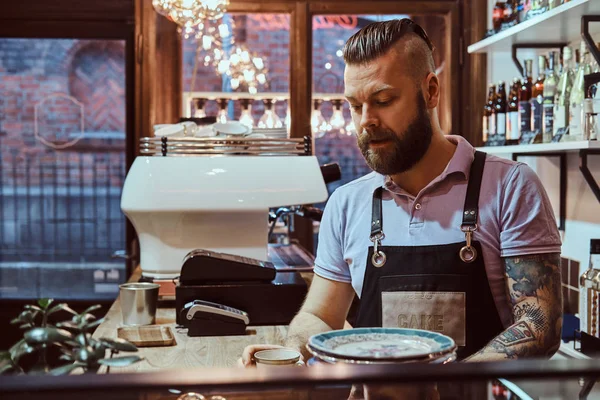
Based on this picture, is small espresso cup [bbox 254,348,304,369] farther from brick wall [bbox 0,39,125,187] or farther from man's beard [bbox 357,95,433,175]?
brick wall [bbox 0,39,125,187]

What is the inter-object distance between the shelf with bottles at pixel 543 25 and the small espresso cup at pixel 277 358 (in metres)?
1.40

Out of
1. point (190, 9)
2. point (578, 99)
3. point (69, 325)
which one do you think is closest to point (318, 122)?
point (190, 9)

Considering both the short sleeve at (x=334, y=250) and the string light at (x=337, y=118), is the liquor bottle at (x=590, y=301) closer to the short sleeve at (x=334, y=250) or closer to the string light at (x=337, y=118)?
the short sleeve at (x=334, y=250)

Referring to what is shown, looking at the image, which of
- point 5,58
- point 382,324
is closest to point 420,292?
point 382,324

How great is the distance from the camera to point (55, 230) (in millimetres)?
4730

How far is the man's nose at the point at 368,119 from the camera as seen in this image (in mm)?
1598

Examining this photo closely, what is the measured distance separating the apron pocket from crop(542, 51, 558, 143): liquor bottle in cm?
116

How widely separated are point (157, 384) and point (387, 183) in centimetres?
127

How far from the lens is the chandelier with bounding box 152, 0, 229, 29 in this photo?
10.4 feet

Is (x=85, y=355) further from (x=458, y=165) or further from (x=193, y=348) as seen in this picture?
(x=193, y=348)

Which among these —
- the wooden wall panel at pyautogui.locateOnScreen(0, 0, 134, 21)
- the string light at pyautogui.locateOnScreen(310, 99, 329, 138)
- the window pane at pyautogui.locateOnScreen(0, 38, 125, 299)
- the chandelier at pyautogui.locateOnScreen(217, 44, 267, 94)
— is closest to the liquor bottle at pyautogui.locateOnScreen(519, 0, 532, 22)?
the string light at pyautogui.locateOnScreen(310, 99, 329, 138)

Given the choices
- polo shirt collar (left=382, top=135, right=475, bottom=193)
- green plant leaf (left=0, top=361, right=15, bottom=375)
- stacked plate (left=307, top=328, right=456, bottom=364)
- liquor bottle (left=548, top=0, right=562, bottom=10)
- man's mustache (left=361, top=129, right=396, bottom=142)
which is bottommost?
stacked plate (left=307, top=328, right=456, bottom=364)

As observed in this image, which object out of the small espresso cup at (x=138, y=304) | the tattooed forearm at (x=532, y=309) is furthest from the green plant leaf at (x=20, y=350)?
the small espresso cup at (x=138, y=304)

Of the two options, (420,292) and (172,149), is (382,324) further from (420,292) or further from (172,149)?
(172,149)
